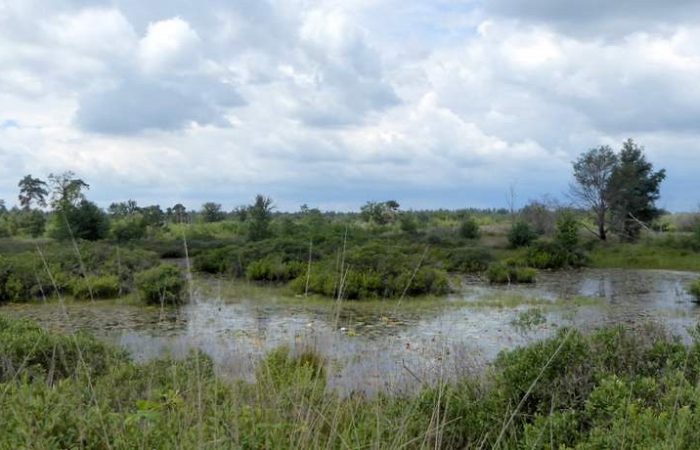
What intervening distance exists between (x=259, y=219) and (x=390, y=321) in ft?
62.9

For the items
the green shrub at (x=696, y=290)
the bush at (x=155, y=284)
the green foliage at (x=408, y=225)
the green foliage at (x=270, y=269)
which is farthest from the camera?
the green foliage at (x=408, y=225)

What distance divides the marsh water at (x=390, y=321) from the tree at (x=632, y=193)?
12.7 metres

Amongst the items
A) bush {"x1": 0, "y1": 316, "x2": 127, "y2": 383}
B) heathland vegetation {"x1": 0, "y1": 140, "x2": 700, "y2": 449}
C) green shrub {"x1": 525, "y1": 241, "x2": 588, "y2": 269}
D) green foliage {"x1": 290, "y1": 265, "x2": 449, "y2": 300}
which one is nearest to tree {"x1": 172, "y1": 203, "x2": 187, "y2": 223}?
heathland vegetation {"x1": 0, "y1": 140, "x2": 700, "y2": 449}

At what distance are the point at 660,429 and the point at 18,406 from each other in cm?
304

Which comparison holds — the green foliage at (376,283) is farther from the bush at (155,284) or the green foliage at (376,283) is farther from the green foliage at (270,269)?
the bush at (155,284)

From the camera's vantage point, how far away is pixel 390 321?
12.2 m

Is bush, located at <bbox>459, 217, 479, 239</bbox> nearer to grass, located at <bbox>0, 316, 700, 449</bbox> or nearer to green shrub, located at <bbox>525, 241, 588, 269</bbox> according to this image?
green shrub, located at <bbox>525, 241, 588, 269</bbox>

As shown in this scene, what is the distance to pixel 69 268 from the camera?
17938 millimetres

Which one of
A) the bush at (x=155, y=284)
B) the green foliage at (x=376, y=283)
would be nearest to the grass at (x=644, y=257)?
the green foliage at (x=376, y=283)

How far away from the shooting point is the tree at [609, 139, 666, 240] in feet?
107

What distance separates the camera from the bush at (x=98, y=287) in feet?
53.2

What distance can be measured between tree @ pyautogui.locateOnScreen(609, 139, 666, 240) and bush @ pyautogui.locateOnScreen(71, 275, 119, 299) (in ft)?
82.3

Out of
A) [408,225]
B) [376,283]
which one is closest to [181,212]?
Answer: [376,283]

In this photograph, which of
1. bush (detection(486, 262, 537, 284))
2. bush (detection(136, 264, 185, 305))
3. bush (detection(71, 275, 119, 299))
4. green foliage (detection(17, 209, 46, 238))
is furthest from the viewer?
green foliage (detection(17, 209, 46, 238))
